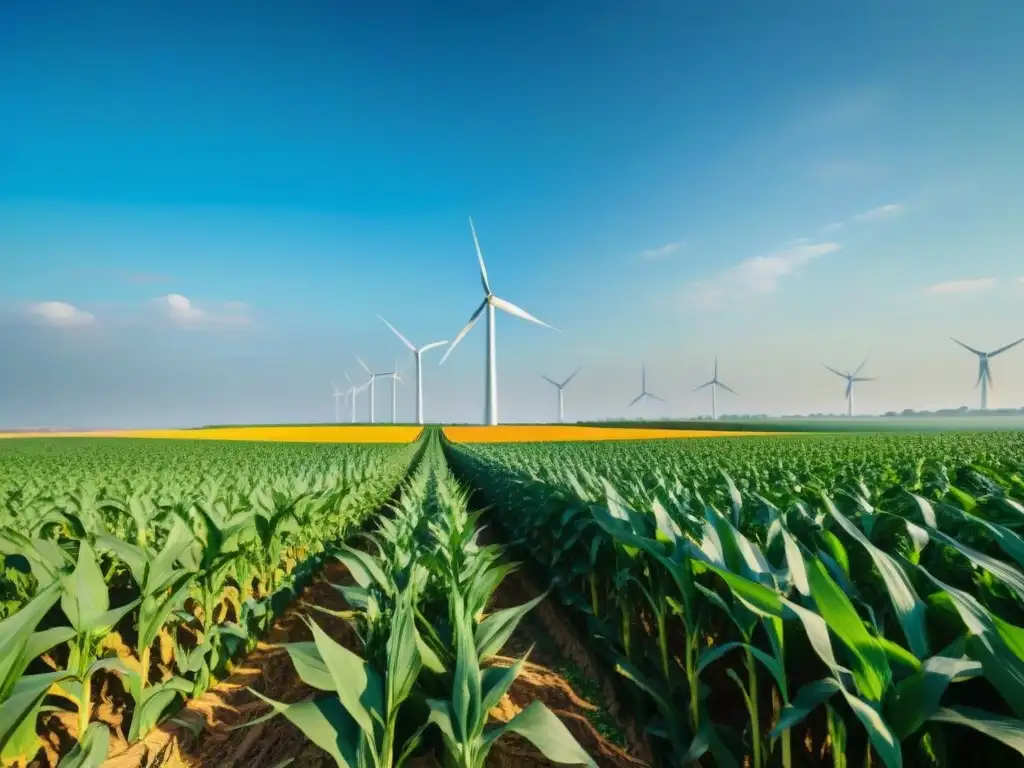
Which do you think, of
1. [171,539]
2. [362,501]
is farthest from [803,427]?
[171,539]

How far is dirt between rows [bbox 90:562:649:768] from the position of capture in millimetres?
3775

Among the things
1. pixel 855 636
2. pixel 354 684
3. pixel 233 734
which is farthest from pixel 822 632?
pixel 233 734

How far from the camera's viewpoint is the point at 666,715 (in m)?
3.47

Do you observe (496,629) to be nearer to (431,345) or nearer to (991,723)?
(991,723)

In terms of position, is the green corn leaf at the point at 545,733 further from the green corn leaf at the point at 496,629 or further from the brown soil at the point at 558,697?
the brown soil at the point at 558,697

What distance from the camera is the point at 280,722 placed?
4.31 meters

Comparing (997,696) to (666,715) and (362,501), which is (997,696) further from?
(362,501)

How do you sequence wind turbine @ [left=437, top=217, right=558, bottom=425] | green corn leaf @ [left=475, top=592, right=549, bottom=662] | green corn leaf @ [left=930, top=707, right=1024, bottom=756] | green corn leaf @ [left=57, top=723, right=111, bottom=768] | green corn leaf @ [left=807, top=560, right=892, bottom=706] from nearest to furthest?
1. green corn leaf @ [left=930, top=707, right=1024, bottom=756]
2. green corn leaf @ [left=807, top=560, right=892, bottom=706]
3. green corn leaf @ [left=475, top=592, right=549, bottom=662]
4. green corn leaf @ [left=57, top=723, right=111, bottom=768]
5. wind turbine @ [left=437, top=217, right=558, bottom=425]

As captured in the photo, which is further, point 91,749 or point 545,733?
point 91,749

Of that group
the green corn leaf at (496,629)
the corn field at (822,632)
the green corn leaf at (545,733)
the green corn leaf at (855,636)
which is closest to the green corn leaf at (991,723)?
the corn field at (822,632)

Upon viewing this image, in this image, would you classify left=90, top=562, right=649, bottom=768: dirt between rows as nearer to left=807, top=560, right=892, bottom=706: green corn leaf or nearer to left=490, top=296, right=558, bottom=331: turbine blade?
left=807, top=560, right=892, bottom=706: green corn leaf

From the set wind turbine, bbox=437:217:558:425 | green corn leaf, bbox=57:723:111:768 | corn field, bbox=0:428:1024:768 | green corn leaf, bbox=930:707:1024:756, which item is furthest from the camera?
wind turbine, bbox=437:217:558:425

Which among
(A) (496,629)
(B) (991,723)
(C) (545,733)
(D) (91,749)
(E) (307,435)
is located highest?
(B) (991,723)

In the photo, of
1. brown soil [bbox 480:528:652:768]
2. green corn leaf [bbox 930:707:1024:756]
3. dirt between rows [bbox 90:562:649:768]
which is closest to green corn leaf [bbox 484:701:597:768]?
dirt between rows [bbox 90:562:649:768]
